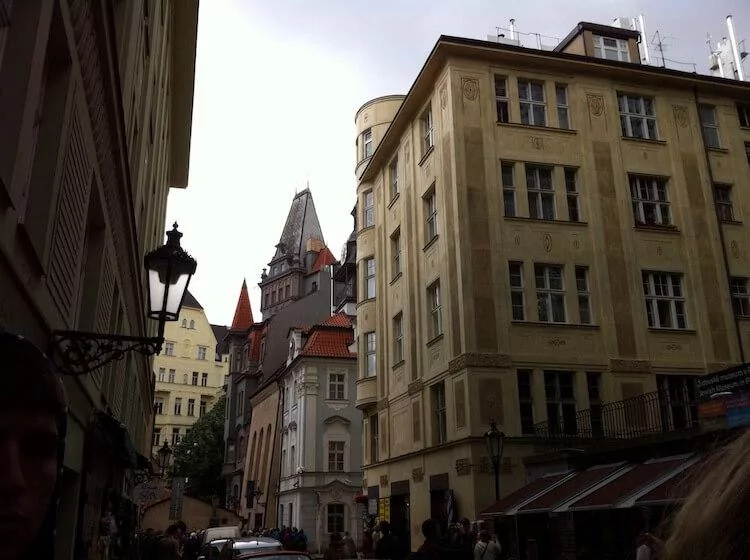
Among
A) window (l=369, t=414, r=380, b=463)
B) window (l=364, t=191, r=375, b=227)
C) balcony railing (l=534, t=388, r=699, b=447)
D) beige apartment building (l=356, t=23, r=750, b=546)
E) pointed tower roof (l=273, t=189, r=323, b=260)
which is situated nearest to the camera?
balcony railing (l=534, t=388, r=699, b=447)

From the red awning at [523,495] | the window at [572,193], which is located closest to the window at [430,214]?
the window at [572,193]

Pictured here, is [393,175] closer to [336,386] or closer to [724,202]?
[724,202]

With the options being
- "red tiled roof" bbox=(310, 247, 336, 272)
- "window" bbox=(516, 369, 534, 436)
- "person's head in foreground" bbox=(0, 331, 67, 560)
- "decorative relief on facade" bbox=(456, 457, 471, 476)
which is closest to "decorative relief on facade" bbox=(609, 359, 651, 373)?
"window" bbox=(516, 369, 534, 436)

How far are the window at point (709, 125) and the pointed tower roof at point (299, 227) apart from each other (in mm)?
80088

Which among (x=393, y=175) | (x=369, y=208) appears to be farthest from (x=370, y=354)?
(x=393, y=175)

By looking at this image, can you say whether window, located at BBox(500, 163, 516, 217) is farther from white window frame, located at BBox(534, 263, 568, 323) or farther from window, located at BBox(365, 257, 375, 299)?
window, located at BBox(365, 257, 375, 299)

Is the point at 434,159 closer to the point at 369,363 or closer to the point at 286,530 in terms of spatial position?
the point at 369,363

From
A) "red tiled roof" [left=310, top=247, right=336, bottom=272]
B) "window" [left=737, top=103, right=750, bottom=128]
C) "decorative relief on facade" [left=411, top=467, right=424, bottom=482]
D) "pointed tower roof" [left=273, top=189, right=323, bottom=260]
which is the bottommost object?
"decorative relief on facade" [left=411, top=467, right=424, bottom=482]

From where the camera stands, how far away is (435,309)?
25.1m

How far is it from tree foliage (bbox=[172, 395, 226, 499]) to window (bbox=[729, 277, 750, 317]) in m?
61.6

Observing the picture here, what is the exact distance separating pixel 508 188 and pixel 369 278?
9.74 meters

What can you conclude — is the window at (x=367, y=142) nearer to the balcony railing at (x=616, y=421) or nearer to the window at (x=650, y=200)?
the window at (x=650, y=200)

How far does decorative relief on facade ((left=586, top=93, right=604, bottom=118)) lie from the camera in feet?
85.7

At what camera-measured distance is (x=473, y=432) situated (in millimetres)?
20938
